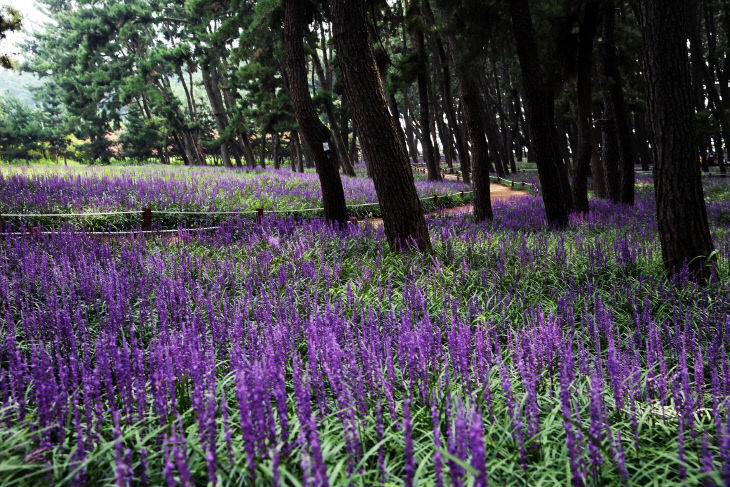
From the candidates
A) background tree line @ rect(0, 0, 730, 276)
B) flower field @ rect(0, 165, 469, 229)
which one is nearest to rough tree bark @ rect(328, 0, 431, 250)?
background tree line @ rect(0, 0, 730, 276)

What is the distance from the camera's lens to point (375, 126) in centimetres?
670

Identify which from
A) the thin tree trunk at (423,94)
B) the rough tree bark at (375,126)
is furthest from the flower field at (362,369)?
the thin tree trunk at (423,94)

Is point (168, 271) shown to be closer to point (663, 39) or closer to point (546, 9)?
point (663, 39)

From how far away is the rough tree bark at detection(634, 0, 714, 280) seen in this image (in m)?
4.84

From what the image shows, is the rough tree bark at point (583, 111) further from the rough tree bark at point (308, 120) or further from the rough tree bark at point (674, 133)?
the rough tree bark at point (674, 133)

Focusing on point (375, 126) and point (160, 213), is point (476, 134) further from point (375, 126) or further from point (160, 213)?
point (160, 213)

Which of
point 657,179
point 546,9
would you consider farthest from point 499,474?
point 546,9

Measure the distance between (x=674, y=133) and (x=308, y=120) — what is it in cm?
689

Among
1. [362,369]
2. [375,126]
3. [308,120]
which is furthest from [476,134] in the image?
[362,369]

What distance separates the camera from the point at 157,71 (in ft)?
118

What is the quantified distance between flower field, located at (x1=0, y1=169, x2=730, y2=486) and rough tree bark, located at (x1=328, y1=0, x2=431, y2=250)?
0.57m

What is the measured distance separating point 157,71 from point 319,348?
3987cm

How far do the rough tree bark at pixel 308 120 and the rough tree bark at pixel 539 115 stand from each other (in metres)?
4.46

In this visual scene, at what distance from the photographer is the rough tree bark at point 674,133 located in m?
4.84
